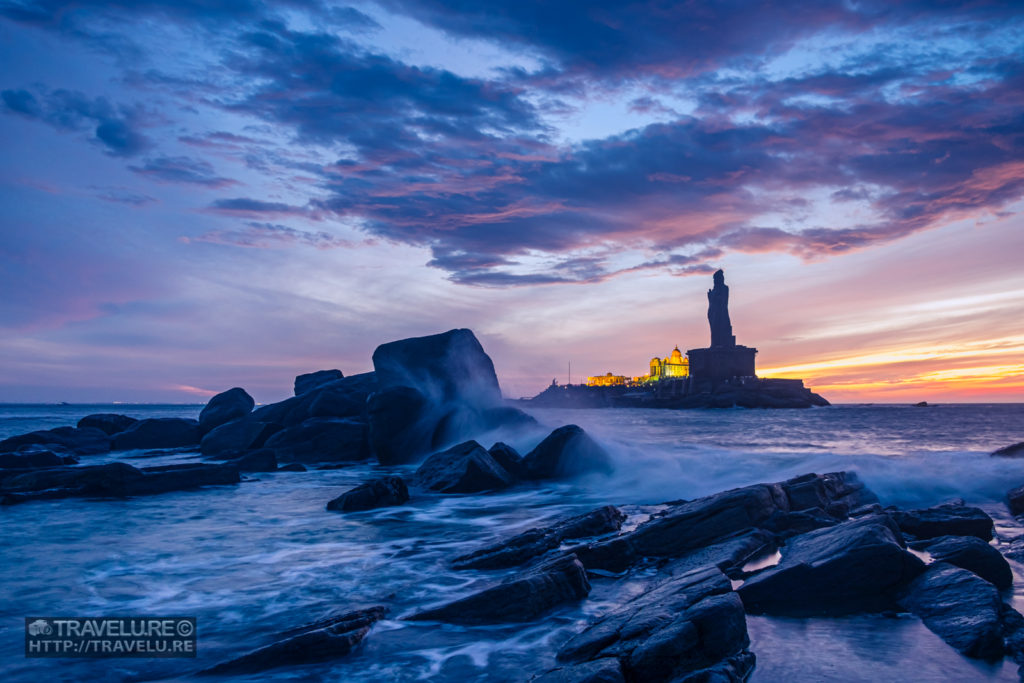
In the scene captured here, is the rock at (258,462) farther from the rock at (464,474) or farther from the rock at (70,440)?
the rock at (70,440)

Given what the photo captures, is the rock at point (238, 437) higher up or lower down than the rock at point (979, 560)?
higher up

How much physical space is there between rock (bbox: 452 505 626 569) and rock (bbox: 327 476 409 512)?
6.14m

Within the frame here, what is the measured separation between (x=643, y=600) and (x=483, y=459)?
12.5 m

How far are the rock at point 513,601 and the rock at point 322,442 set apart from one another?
23600mm

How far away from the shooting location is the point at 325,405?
34125 mm

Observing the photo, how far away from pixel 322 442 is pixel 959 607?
90.6ft

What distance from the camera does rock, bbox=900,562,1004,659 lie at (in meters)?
5.69

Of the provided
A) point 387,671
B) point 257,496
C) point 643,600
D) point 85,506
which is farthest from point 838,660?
point 85,506

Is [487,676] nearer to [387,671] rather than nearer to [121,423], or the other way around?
[387,671]

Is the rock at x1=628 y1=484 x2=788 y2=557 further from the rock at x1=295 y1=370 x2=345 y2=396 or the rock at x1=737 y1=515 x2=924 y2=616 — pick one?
the rock at x1=295 y1=370 x2=345 y2=396

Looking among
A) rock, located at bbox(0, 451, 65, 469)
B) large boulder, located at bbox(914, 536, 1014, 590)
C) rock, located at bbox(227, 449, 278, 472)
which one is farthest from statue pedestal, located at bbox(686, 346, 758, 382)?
large boulder, located at bbox(914, 536, 1014, 590)

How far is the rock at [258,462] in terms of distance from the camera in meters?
25.8

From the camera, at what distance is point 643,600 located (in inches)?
272

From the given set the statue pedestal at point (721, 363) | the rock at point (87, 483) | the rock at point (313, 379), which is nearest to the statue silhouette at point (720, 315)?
the statue pedestal at point (721, 363)
